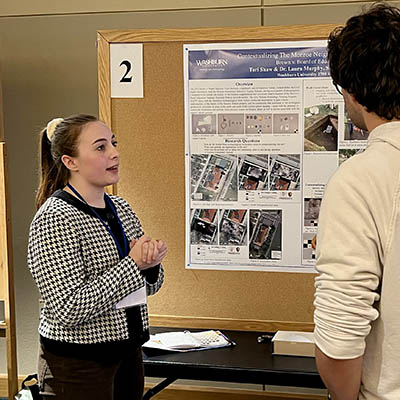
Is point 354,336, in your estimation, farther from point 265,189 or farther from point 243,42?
point 243,42

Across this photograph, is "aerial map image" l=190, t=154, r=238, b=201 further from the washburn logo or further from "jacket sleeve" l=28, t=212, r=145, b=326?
"jacket sleeve" l=28, t=212, r=145, b=326

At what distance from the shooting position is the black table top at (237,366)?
7.52 ft

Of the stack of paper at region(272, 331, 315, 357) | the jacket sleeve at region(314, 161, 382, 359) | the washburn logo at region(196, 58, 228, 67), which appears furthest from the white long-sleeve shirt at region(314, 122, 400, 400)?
the washburn logo at region(196, 58, 228, 67)

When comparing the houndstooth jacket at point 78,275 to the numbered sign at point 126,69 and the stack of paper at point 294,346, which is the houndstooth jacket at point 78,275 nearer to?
the stack of paper at point 294,346

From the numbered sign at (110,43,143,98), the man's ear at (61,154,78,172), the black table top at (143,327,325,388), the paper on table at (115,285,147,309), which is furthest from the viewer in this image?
the numbered sign at (110,43,143,98)

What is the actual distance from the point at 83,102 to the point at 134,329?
169 centimetres

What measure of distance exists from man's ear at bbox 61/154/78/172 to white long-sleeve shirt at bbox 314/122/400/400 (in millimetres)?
1150

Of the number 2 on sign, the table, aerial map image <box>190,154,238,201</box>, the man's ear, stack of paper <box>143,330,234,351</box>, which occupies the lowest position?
the table

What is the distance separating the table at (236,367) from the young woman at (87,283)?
35 cm

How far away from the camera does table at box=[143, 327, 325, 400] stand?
2293 millimetres

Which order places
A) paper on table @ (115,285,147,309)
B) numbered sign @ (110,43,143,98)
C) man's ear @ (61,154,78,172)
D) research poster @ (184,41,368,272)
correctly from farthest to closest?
numbered sign @ (110,43,143,98) → research poster @ (184,41,368,272) → man's ear @ (61,154,78,172) → paper on table @ (115,285,147,309)

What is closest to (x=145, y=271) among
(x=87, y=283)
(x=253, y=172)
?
(x=87, y=283)

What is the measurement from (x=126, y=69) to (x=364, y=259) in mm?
2025

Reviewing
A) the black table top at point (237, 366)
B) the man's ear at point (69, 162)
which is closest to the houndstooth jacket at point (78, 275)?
the man's ear at point (69, 162)
